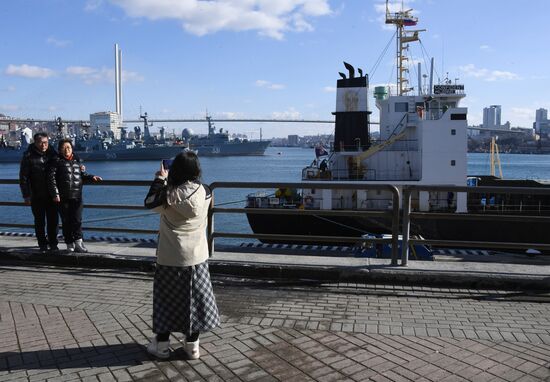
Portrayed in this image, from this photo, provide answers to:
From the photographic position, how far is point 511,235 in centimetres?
1730

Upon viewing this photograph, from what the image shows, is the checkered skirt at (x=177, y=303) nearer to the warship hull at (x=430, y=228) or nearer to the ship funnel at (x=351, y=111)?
the warship hull at (x=430, y=228)

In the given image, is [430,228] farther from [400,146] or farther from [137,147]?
[137,147]

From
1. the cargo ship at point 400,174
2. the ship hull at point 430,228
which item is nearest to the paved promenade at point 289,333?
the ship hull at point 430,228

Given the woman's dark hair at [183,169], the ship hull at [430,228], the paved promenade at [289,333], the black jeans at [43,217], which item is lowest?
the ship hull at [430,228]

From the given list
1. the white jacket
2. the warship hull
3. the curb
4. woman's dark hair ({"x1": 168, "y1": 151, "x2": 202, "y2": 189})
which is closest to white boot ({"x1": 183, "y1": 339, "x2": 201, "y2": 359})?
the white jacket

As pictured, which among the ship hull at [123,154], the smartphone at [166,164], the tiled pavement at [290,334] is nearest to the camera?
the tiled pavement at [290,334]

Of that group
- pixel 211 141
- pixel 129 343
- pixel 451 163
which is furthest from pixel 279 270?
pixel 211 141

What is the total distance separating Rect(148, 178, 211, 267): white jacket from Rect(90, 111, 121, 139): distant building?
129284 millimetres

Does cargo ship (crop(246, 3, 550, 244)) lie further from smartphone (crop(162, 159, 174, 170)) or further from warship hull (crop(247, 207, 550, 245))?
smartphone (crop(162, 159, 174, 170))

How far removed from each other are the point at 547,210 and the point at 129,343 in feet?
60.1

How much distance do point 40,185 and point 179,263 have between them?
147 inches

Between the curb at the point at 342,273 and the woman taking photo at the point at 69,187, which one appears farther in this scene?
the woman taking photo at the point at 69,187

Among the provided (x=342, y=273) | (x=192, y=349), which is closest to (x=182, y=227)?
(x=192, y=349)

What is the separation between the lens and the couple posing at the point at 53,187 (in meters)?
6.39
